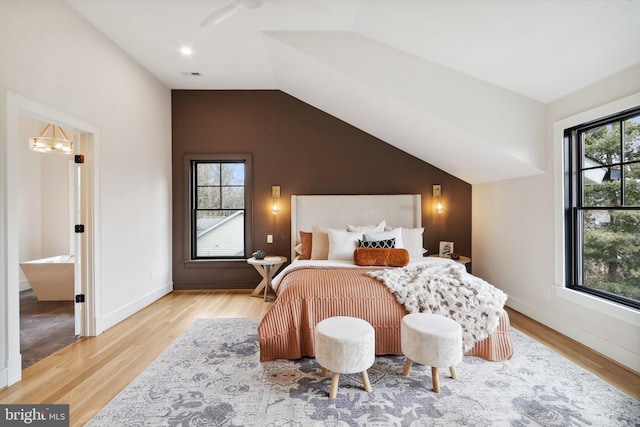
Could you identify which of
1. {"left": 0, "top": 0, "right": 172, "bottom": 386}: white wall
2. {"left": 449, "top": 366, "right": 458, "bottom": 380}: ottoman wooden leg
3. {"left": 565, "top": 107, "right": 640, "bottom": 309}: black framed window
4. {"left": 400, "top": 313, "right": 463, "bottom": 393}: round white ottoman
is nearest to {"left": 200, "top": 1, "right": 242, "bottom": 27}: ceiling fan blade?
{"left": 0, "top": 0, "right": 172, "bottom": 386}: white wall

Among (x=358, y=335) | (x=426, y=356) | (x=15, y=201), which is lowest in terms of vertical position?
(x=426, y=356)

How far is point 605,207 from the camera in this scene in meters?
2.61

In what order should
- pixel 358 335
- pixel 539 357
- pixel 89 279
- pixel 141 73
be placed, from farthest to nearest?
pixel 141 73
pixel 89 279
pixel 539 357
pixel 358 335

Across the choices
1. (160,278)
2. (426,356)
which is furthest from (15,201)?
(426,356)

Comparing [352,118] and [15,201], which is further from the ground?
[352,118]

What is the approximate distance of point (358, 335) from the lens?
6.51 feet

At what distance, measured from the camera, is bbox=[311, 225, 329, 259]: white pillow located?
153 inches

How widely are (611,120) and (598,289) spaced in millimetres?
1542

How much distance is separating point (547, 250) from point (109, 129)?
16.3ft

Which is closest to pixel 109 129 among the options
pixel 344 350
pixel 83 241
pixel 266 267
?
pixel 83 241

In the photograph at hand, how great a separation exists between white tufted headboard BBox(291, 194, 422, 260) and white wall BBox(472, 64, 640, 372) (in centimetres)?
108

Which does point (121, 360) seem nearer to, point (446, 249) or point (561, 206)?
point (446, 249)

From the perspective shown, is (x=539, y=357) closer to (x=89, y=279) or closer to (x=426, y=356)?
(x=426, y=356)

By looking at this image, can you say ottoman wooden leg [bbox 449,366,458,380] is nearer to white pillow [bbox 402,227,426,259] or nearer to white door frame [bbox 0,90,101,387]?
white pillow [bbox 402,227,426,259]
